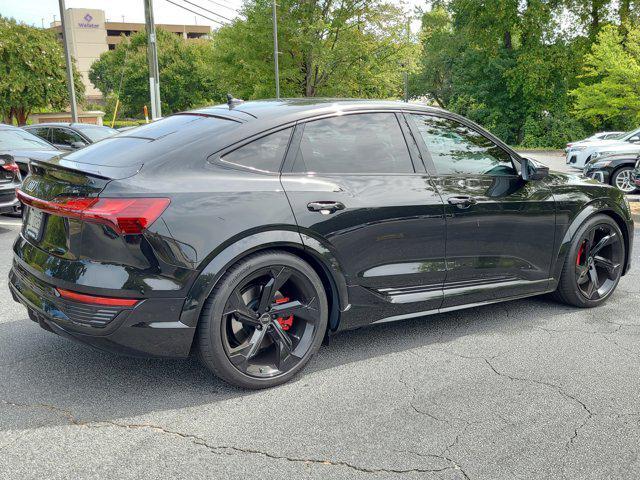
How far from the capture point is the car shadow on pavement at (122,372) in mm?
3109

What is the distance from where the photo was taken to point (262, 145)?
11.4ft

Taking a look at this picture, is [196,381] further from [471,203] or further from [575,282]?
[575,282]

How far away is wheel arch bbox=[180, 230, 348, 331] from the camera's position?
3.09m

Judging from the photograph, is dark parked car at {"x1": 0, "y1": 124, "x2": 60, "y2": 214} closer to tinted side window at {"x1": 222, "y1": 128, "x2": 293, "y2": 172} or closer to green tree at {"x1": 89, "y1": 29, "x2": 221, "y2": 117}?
tinted side window at {"x1": 222, "y1": 128, "x2": 293, "y2": 172}

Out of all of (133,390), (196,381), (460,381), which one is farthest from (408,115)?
(133,390)

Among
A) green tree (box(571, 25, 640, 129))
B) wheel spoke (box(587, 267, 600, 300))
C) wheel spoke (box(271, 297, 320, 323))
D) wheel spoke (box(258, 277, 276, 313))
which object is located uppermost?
green tree (box(571, 25, 640, 129))

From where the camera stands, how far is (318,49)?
2972 cm

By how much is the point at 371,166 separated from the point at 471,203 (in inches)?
30.0

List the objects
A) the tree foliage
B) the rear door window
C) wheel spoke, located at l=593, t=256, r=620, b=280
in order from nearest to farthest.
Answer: wheel spoke, located at l=593, t=256, r=620, b=280 < the rear door window < the tree foliage

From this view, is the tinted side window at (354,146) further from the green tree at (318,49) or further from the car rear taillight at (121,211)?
the green tree at (318,49)

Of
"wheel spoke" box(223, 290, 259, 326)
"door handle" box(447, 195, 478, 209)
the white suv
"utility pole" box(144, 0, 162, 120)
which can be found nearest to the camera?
"wheel spoke" box(223, 290, 259, 326)

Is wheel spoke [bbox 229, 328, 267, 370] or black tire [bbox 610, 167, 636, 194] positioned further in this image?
black tire [bbox 610, 167, 636, 194]

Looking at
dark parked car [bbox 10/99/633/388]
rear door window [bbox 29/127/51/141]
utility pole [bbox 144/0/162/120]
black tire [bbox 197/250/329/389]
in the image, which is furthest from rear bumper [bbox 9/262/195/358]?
utility pole [bbox 144/0/162/120]

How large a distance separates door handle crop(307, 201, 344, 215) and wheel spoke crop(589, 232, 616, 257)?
8.14 ft
